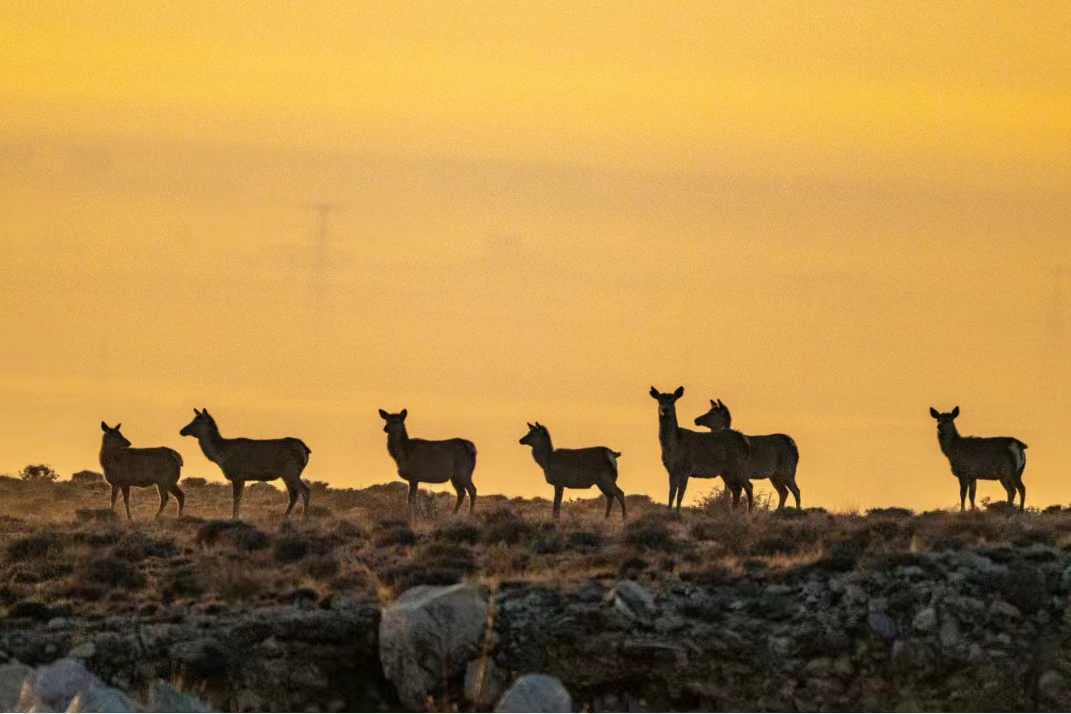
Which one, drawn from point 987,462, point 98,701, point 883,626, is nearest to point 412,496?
point 987,462

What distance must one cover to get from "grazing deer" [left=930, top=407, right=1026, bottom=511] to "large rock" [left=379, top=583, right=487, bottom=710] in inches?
599

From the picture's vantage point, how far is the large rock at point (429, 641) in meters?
39.4

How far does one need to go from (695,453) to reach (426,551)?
25.2 feet

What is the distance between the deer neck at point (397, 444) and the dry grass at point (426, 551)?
2.97 m

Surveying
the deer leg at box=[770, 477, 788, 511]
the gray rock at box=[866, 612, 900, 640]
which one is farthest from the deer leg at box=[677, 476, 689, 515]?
the gray rock at box=[866, 612, 900, 640]

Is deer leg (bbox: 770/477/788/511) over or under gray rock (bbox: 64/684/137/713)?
over

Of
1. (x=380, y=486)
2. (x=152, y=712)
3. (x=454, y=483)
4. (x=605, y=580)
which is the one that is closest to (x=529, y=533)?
(x=605, y=580)

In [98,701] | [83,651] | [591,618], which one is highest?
[591,618]

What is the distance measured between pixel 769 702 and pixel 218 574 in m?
10.6

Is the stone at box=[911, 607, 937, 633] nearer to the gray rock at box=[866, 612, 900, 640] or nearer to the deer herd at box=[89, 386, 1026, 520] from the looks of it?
the gray rock at box=[866, 612, 900, 640]

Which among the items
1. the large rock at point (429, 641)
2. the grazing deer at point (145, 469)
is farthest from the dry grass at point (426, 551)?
the grazing deer at point (145, 469)

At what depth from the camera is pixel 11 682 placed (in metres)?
39.0

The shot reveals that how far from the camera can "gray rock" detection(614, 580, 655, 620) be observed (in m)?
41.1

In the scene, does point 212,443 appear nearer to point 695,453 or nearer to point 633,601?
point 695,453
